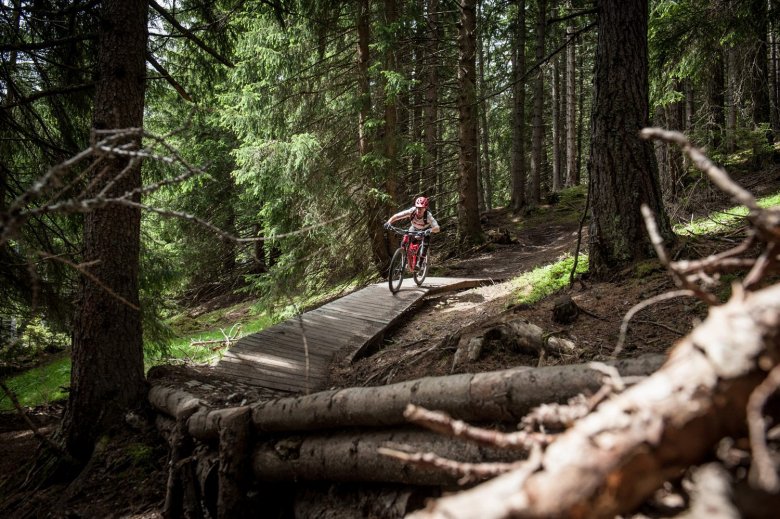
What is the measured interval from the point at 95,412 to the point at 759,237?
19.0 ft

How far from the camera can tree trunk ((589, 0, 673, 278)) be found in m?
5.51

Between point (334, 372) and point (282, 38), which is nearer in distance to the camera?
point (334, 372)

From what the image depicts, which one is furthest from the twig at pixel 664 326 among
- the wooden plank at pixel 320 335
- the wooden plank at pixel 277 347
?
the wooden plank at pixel 320 335

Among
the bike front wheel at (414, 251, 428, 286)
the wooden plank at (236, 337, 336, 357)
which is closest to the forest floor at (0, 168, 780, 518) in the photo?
the wooden plank at (236, 337, 336, 357)

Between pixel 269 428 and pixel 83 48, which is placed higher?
pixel 83 48

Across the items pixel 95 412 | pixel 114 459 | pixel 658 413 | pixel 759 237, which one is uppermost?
pixel 759 237

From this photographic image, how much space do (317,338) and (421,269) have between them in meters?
3.90

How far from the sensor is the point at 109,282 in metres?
5.04

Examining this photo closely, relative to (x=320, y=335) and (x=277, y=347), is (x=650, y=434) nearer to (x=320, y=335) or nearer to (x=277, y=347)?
(x=277, y=347)

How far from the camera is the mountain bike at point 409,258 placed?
1046 centimetres

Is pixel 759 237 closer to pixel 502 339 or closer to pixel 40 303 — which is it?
pixel 502 339

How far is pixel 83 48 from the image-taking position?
6.50 meters

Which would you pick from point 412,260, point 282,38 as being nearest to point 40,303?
point 412,260

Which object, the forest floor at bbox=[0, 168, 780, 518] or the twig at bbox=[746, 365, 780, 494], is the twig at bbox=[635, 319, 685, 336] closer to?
the forest floor at bbox=[0, 168, 780, 518]
